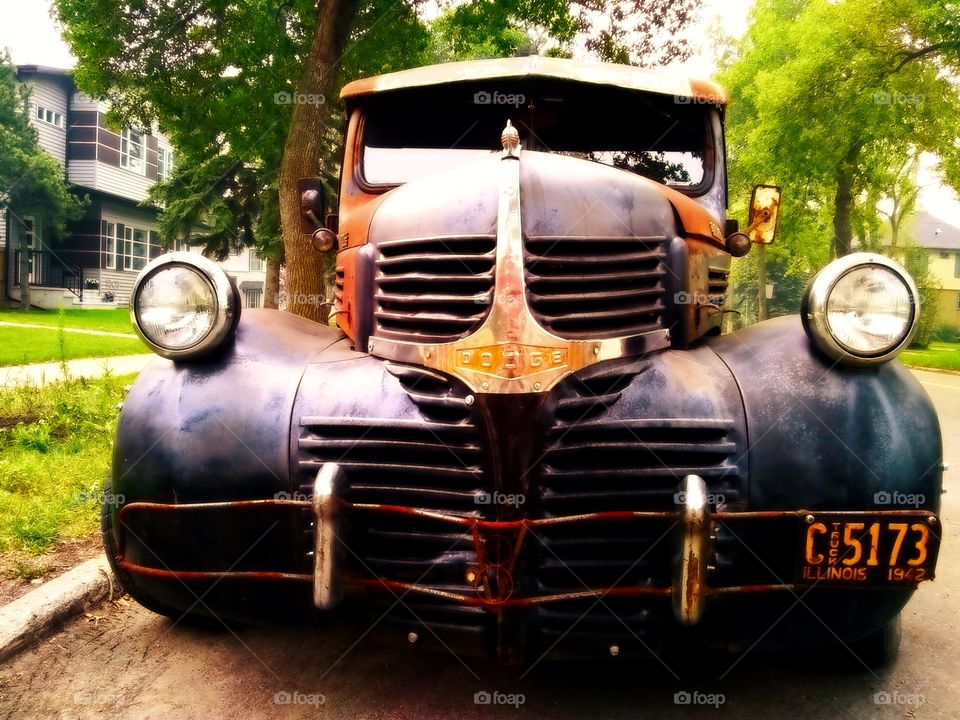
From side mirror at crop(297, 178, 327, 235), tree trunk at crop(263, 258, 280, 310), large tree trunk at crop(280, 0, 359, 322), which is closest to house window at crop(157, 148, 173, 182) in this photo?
tree trunk at crop(263, 258, 280, 310)

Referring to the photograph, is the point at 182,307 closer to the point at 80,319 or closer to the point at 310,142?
the point at 310,142

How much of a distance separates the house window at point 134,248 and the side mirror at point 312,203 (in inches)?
1171

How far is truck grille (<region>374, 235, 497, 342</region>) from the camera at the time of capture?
2.33 meters

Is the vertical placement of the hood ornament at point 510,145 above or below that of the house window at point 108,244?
below

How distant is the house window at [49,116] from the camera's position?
91.2 ft

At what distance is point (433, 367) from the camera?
92.0 inches

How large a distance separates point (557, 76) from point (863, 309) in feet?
6.05

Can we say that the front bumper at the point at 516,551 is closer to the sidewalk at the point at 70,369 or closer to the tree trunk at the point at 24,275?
the sidewalk at the point at 70,369

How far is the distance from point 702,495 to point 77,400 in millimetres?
6731

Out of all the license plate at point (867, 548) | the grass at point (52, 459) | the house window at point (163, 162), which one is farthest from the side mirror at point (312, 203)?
the house window at point (163, 162)

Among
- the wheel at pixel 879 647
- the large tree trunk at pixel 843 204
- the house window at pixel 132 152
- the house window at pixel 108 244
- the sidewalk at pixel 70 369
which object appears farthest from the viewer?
the house window at pixel 132 152

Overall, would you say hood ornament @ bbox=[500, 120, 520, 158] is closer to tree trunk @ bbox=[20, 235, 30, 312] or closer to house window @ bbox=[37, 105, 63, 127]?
tree trunk @ bbox=[20, 235, 30, 312]

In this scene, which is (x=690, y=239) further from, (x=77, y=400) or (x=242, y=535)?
(x=77, y=400)

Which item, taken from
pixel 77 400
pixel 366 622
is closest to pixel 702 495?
pixel 366 622
